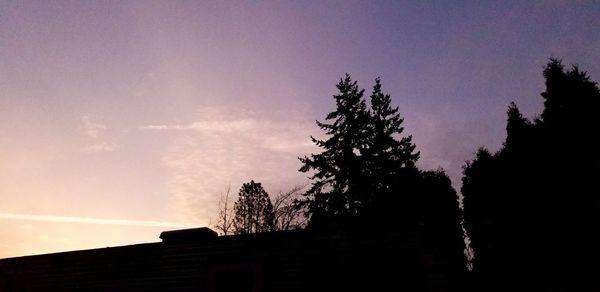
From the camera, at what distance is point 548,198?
67.5 ft

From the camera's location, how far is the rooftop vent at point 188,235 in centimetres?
1362

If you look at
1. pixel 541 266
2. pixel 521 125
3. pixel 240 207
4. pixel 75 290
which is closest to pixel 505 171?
pixel 521 125

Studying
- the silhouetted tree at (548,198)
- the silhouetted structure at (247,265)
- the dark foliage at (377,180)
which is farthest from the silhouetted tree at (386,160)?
the silhouetted structure at (247,265)

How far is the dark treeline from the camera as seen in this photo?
61.7ft

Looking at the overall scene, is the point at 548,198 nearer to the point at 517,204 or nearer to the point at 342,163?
the point at 517,204

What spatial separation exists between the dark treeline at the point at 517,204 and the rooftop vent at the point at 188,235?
12.5ft

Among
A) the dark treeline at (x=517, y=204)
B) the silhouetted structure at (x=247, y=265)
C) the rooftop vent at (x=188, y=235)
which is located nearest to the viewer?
the silhouetted structure at (x=247, y=265)

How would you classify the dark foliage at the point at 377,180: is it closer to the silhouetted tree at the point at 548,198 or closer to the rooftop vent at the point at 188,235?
the silhouetted tree at the point at 548,198

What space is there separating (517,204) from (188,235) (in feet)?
60.3

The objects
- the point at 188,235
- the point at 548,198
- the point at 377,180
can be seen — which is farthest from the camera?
the point at 377,180

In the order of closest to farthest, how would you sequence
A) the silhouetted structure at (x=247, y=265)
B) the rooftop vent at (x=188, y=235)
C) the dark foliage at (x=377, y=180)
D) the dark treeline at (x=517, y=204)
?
the silhouetted structure at (x=247, y=265)
the rooftop vent at (x=188, y=235)
the dark treeline at (x=517, y=204)
the dark foliage at (x=377, y=180)

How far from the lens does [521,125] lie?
23.8 meters

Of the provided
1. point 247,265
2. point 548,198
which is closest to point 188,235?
point 247,265

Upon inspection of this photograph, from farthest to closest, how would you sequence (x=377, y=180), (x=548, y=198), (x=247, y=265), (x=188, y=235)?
(x=377, y=180), (x=548, y=198), (x=188, y=235), (x=247, y=265)
